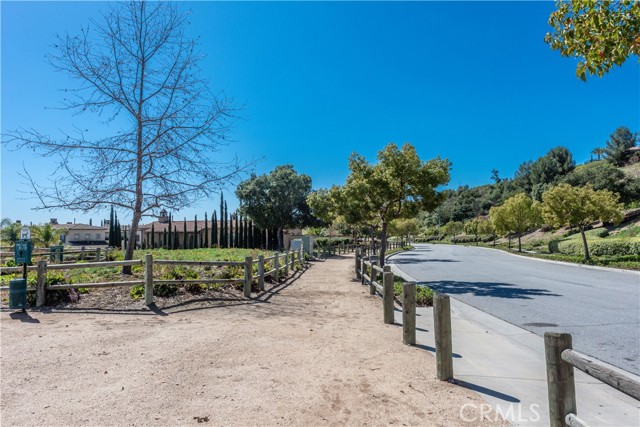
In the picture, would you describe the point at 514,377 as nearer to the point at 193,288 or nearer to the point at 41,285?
the point at 193,288

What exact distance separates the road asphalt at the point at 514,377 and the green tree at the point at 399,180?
789cm

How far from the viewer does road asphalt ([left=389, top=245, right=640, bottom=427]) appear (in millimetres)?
3863

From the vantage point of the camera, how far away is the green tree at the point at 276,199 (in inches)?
1570

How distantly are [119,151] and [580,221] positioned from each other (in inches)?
1035

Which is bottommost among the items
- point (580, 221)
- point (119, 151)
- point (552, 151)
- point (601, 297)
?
point (601, 297)

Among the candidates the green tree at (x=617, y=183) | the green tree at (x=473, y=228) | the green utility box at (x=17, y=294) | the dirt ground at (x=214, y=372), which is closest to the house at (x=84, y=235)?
the green tree at (x=473, y=228)

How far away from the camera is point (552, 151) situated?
66.2 metres

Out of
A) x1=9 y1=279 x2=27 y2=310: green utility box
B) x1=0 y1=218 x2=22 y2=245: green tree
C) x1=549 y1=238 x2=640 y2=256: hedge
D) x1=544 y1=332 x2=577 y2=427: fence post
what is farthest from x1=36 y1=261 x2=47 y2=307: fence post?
x1=0 y1=218 x2=22 y2=245: green tree

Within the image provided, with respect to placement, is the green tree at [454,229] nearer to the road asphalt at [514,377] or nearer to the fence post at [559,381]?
the road asphalt at [514,377]

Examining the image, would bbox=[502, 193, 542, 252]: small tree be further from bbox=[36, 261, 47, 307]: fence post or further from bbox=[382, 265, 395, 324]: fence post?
bbox=[36, 261, 47, 307]: fence post

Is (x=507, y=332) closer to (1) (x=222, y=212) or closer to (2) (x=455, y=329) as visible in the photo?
(2) (x=455, y=329)

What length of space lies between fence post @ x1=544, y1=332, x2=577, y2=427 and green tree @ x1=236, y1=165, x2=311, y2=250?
37.0 meters

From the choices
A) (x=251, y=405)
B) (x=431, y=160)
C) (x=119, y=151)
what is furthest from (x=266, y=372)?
(x=431, y=160)

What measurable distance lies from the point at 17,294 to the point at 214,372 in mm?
6020
